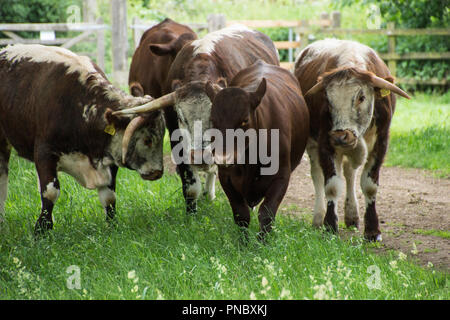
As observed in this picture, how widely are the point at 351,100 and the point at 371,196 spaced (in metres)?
1.04

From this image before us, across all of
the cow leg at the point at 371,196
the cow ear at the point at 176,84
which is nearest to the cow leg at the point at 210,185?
the cow ear at the point at 176,84

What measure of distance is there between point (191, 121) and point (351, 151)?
1.58 m

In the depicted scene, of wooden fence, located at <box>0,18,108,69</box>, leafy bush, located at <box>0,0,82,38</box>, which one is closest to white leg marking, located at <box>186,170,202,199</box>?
wooden fence, located at <box>0,18,108,69</box>

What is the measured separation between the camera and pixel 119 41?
17.4 m

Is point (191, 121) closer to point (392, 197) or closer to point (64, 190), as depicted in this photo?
point (64, 190)

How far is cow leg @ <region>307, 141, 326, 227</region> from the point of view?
6.93m

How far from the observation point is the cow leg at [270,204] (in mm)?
5652

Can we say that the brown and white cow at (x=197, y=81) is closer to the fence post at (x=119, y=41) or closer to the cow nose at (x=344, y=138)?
the cow nose at (x=344, y=138)

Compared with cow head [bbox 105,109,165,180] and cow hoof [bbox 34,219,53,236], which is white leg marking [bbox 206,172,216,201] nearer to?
cow head [bbox 105,109,165,180]

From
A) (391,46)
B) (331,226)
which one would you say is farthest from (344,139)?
(391,46)

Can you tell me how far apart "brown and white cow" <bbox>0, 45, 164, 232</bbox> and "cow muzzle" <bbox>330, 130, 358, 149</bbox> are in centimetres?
153

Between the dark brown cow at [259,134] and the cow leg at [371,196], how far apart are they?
77 cm

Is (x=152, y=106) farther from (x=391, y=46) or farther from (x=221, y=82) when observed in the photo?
(x=391, y=46)
